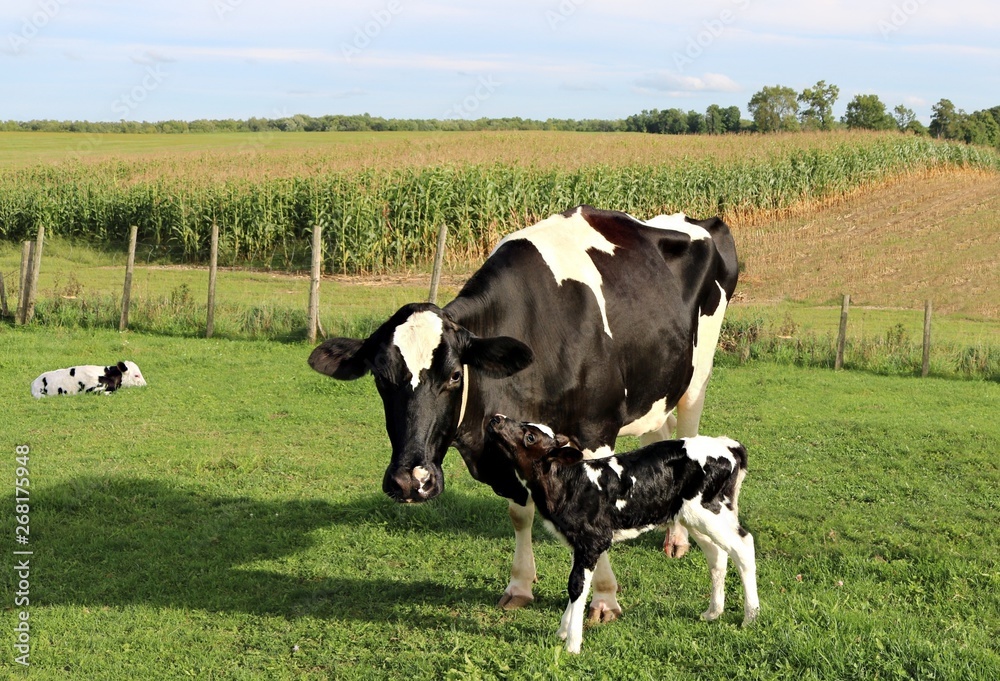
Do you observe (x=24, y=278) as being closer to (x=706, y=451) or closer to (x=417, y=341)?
(x=417, y=341)

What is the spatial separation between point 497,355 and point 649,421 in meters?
2.00

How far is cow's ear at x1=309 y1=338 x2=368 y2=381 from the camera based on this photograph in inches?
220

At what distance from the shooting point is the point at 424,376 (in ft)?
17.2

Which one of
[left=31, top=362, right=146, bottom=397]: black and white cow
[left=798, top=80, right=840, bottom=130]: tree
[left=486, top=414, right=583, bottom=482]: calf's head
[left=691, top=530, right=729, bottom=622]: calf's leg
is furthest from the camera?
[left=798, top=80, right=840, bottom=130]: tree

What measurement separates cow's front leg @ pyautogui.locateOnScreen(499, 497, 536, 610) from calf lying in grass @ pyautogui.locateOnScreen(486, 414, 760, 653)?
→ 813 mm

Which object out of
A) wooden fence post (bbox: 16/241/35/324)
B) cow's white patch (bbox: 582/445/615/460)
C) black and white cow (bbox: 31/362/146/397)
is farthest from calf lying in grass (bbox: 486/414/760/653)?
wooden fence post (bbox: 16/241/35/324)

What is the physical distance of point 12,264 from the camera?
27.2 metres

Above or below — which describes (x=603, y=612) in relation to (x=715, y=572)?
below

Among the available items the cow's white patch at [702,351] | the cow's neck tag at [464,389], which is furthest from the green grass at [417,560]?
the cow's neck tag at [464,389]

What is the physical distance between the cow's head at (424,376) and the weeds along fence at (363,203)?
66.0 ft

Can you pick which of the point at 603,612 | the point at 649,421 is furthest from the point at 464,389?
the point at 649,421

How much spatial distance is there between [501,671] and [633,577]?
183 centimetres

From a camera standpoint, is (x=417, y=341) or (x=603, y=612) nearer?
(x=417, y=341)

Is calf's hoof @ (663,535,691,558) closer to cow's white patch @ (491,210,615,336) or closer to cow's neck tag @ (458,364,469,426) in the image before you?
cow's white patch @ (491,210,615,336)
